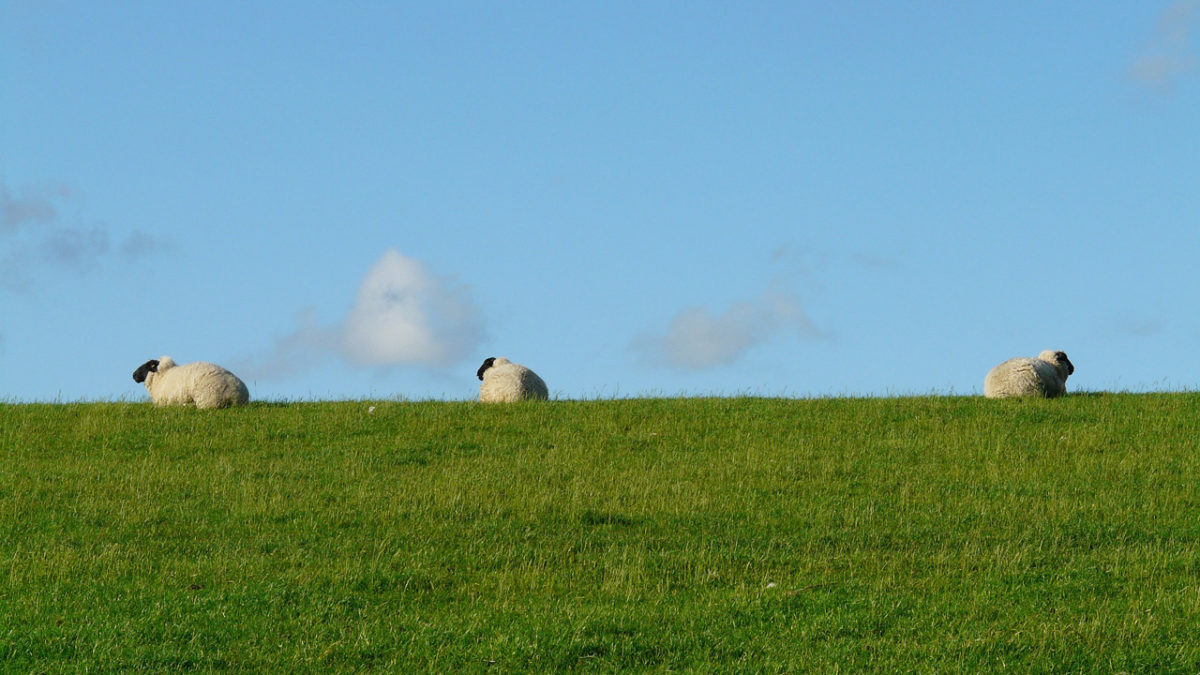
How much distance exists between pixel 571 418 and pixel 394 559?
40.5ft

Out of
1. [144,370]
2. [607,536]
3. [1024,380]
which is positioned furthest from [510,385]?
[607,536]

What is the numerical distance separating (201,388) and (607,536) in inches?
646

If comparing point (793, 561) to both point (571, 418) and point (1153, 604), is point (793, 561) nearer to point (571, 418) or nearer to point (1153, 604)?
point (1153, 604)

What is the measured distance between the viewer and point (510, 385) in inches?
1257

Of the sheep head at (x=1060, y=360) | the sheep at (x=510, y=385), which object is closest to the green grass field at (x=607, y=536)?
the sheep at (x=510, y=385)

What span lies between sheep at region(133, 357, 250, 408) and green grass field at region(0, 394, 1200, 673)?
1.17m

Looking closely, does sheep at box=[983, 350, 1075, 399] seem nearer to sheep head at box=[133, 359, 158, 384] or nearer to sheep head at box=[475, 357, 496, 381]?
sheep head at box=[475, 357, 496, 381]

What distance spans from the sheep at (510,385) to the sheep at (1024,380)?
1111 centimetres

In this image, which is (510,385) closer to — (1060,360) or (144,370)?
(144,370)

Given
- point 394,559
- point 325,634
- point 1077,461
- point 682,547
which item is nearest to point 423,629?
point 325,634

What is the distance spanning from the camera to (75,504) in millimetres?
21141

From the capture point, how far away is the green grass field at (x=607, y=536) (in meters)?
13.0

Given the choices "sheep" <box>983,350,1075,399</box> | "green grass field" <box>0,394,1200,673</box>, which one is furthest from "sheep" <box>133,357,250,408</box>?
"sheep" <box>983,350,1075,399</box>

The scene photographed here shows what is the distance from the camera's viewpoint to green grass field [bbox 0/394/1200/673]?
13.0m
